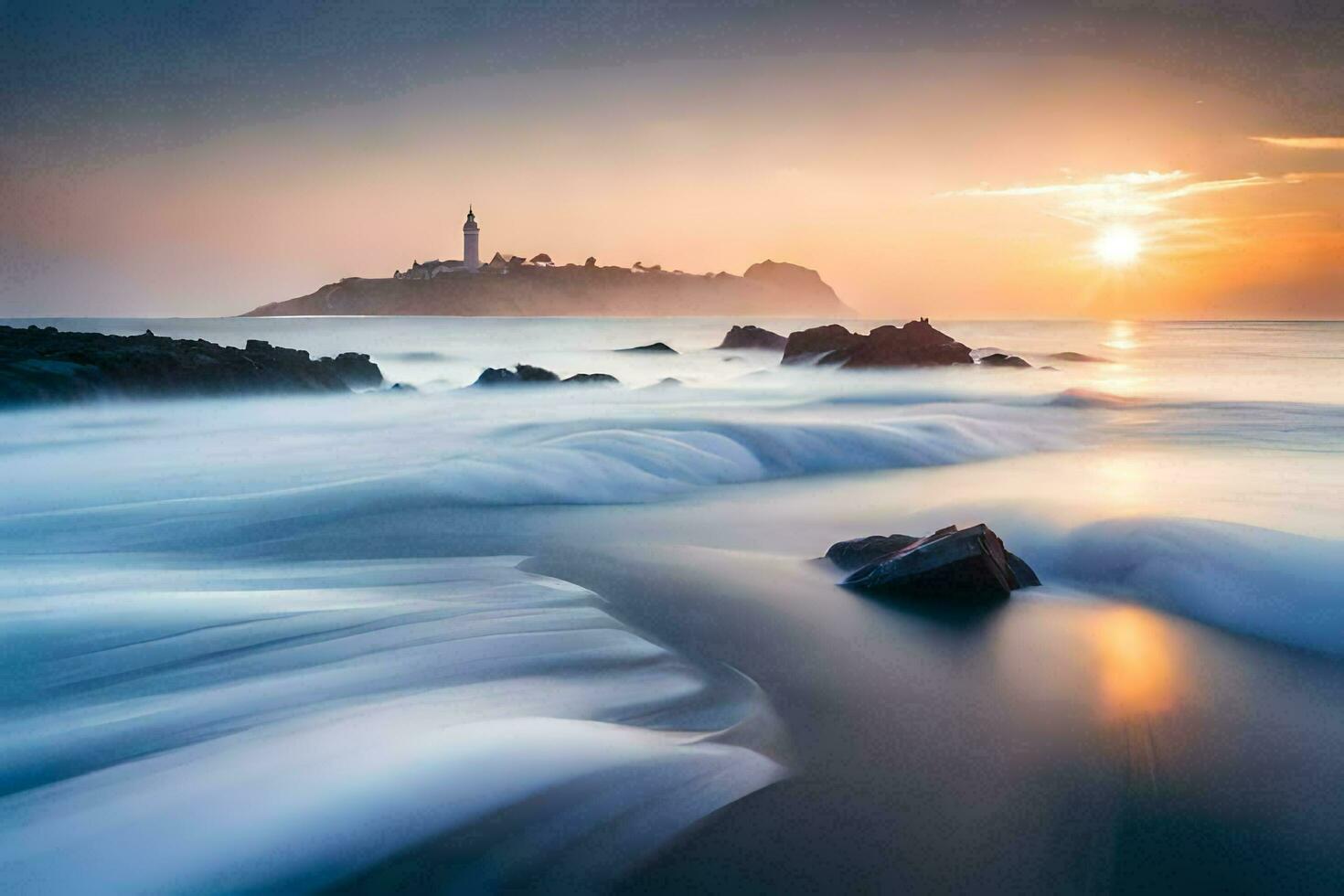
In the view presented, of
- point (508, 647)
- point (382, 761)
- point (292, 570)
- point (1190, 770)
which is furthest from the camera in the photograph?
point (292, 570)

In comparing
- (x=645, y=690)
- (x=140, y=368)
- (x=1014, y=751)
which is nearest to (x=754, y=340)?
(x=140, y=368)

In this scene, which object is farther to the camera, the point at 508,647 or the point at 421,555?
the point at 421,555

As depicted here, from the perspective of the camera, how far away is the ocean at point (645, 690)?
10.6 feet

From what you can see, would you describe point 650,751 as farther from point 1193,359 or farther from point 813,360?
point 1193,359

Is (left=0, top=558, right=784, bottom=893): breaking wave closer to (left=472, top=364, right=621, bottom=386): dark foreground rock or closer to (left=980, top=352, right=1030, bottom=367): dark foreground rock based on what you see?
(left=472, top=364, right=621, bottom=386): dark foreground rock

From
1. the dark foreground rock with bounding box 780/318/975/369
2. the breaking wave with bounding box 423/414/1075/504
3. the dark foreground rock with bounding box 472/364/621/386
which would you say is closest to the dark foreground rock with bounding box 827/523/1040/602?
the breaking wave with bounding box 423/414/1075/504

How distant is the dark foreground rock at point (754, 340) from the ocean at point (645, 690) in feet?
118

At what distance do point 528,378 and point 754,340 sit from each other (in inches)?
946

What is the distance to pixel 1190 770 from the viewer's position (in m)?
4.00

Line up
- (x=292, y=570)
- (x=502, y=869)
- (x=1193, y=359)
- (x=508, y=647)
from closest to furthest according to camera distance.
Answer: (x=502, y=869)
(x=508, y=647)
(x=292, y=570)
(x=1193, y=359)

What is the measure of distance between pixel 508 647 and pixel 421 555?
10.2ft

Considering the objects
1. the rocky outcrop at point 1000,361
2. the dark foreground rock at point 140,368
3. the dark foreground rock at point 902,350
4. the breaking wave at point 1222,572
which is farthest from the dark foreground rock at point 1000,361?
the breaking wave at point 1222,572

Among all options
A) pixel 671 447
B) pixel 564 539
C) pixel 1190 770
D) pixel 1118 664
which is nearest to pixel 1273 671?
pixel 1118 664

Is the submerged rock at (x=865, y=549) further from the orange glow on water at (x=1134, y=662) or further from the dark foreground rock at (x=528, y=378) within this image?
the dark foreground rock at (x=528, y=378)
